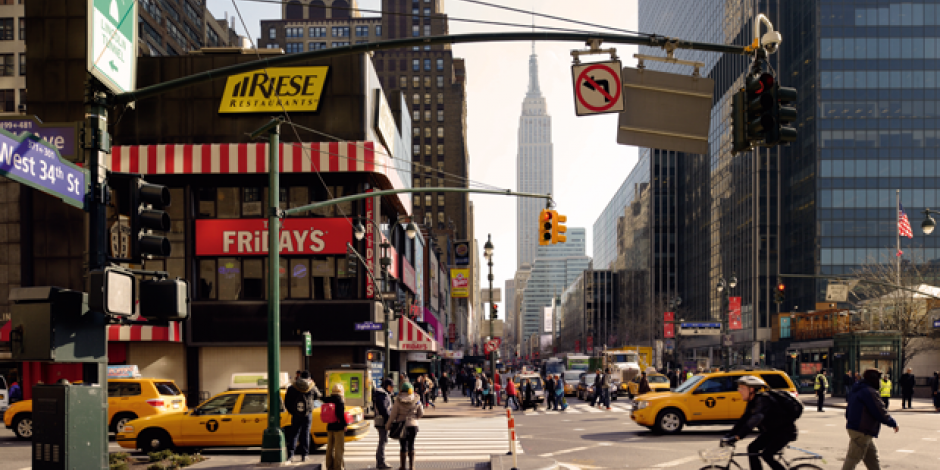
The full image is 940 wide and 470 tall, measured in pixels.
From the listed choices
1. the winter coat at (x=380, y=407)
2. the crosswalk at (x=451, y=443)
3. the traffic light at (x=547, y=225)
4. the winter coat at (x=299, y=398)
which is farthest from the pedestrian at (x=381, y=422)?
the traffic light at (x=547, y=225)

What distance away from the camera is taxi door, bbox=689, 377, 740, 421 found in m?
22.4

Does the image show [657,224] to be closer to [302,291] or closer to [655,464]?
[302,291]

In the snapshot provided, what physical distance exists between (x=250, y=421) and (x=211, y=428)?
0.85m

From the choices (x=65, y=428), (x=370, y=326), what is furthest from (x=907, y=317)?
(x=65, y=428)

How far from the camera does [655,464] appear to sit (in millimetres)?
16234

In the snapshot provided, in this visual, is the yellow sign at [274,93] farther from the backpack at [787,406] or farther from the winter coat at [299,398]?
the backpack at [787,406]

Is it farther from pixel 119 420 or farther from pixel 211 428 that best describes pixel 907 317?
pixel 119 420

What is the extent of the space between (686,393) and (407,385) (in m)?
10.3

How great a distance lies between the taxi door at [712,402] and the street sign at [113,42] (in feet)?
56.6

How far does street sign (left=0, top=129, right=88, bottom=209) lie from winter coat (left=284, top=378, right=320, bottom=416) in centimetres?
773

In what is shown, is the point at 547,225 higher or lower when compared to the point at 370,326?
higher

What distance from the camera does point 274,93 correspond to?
1564 inches

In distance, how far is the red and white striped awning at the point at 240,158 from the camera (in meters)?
38.4

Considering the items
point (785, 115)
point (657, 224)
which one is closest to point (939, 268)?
point (657, 224)
